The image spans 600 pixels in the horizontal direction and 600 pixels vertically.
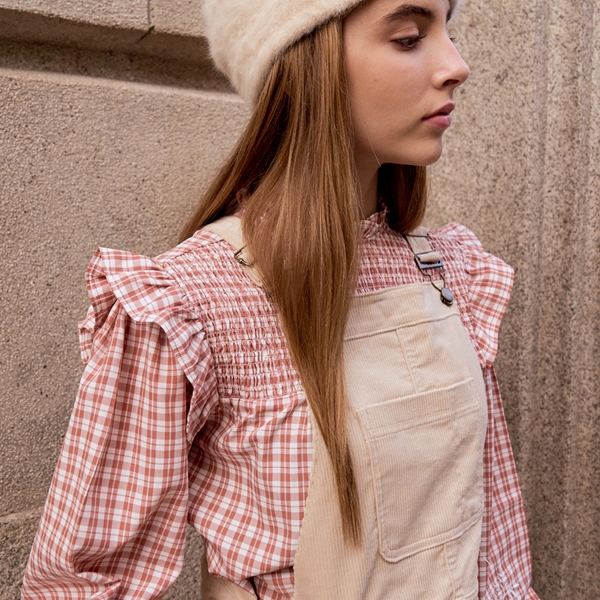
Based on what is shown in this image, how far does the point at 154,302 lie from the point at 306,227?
277 mm

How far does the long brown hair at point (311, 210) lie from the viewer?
1042 millimetres

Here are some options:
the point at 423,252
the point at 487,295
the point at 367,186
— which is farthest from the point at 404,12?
the point at 487,295

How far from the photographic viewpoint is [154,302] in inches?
38.6

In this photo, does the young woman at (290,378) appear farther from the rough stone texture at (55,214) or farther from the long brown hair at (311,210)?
the rough stone texture at (55,214)

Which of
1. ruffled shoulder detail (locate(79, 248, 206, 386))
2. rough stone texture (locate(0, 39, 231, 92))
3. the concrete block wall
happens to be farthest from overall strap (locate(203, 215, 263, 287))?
rough stone texture (locate(0, 39, 231, 92))

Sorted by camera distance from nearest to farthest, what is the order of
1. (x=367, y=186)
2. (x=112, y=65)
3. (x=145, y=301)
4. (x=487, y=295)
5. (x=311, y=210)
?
(x=145, y=301) → (x=311, y=210) → (x=367, y=186) → (x=487, y=295) → (x=112, y=65)

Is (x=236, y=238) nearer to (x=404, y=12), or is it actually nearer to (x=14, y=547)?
(x=404, y=12)

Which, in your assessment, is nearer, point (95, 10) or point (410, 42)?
point (410, 42)

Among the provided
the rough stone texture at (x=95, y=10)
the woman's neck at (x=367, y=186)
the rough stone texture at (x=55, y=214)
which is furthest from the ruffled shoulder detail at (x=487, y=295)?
the rough stone texture at (x=95, y=10)

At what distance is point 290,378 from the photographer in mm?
1078

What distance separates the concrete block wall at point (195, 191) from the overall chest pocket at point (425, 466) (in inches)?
30.4

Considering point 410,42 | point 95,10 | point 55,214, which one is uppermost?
point 95,10

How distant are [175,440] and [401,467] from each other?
0.36m

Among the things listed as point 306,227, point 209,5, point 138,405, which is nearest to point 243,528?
point 138,405
